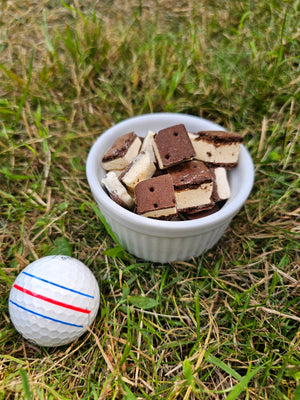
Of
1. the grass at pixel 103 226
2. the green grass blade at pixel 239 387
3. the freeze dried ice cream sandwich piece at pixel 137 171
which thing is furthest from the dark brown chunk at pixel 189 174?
the green grass blade at pixel 239 387

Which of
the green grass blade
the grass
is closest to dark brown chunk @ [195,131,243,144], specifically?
the grass

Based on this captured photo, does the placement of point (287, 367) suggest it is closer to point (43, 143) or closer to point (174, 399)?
point (174, 399)

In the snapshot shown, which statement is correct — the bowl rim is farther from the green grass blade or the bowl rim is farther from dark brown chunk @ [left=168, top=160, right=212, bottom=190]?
the green grass blade

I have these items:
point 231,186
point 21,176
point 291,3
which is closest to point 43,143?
point 21,176

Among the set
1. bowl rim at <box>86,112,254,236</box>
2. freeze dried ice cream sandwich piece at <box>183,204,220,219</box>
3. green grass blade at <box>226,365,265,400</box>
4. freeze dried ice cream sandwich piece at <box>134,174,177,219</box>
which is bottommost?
green grass blade at <box>226,365,265,400</box>

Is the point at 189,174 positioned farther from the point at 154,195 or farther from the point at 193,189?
the point at 154,195

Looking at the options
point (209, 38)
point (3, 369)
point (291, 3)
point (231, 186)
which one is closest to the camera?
point (3, 369)
